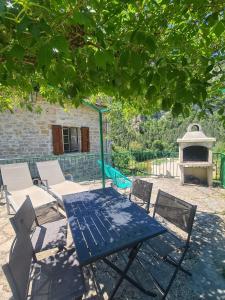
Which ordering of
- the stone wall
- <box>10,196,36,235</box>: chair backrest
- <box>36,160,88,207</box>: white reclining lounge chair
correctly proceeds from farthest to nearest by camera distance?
the stone wall, <box>36,160,88,207</box>: white reclining lounge chair, <box>10,196,36,235</box>: chair backrest

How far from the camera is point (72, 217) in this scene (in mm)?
2539

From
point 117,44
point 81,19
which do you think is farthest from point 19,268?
point 117,44

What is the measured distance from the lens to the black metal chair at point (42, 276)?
1.46 meters

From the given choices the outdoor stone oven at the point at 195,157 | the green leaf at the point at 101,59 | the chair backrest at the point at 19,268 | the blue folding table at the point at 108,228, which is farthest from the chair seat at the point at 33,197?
the outdoor stone oven at the point at 195,157

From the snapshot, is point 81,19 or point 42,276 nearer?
point 81,19

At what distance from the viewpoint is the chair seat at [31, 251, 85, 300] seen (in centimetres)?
174

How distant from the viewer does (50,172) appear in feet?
19.7

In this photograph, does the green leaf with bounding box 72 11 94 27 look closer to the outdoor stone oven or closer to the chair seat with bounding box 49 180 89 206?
the chair seat with bounding box 49 180 89 206

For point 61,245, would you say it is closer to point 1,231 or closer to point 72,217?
point 72,217

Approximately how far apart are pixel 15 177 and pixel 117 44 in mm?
5087

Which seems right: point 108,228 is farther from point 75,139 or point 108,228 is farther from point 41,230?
point 75,139

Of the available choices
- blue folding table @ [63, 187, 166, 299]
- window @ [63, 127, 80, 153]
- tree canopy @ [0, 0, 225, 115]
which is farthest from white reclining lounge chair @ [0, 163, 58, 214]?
window @ [63, 127, 80, 153]

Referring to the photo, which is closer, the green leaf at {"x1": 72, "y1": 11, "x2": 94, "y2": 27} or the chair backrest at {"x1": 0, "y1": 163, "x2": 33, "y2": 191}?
the green leaf at {"x1": 72, "y1": 11, "x2": 94, "y2": 27}

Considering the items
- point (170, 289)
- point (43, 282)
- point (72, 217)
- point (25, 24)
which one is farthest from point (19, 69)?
point (170, 289)
